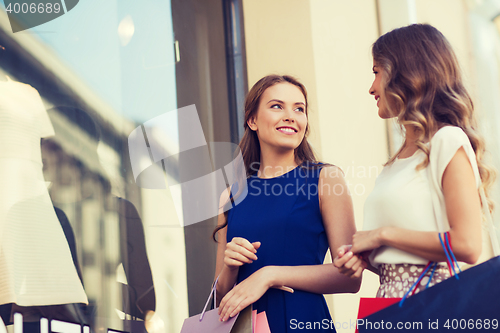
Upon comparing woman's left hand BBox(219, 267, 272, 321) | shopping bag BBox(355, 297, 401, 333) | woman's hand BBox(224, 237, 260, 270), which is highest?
woman's hand BBox(224, 237, 260, 270)

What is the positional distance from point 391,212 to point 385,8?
49.9 inches

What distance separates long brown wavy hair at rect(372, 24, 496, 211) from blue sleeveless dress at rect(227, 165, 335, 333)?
0.40 m

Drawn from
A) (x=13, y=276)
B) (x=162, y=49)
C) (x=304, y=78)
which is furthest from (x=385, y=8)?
(x=13, y=276)

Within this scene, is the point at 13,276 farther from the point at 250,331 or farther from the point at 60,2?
the point at 60,2

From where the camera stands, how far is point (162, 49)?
6.50 feet

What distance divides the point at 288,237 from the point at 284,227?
0.10ft

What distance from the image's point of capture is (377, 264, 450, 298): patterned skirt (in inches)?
33.6

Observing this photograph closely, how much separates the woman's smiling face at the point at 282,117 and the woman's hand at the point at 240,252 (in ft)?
1.31

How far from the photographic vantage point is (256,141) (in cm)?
157

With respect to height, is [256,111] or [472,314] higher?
[256,111]

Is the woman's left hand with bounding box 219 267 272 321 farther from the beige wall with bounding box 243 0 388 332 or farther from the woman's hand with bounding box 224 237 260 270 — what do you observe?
the beige wall with bounding box 243 0 388 332

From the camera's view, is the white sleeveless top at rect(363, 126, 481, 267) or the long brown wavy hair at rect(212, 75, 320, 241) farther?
the long brown wavy hair at rect(212, 75, 320, 241)

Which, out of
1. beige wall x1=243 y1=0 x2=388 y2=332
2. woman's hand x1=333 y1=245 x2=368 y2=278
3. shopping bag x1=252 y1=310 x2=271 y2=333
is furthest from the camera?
beige wall x1=243 y1=0 x2=388 y2=332
